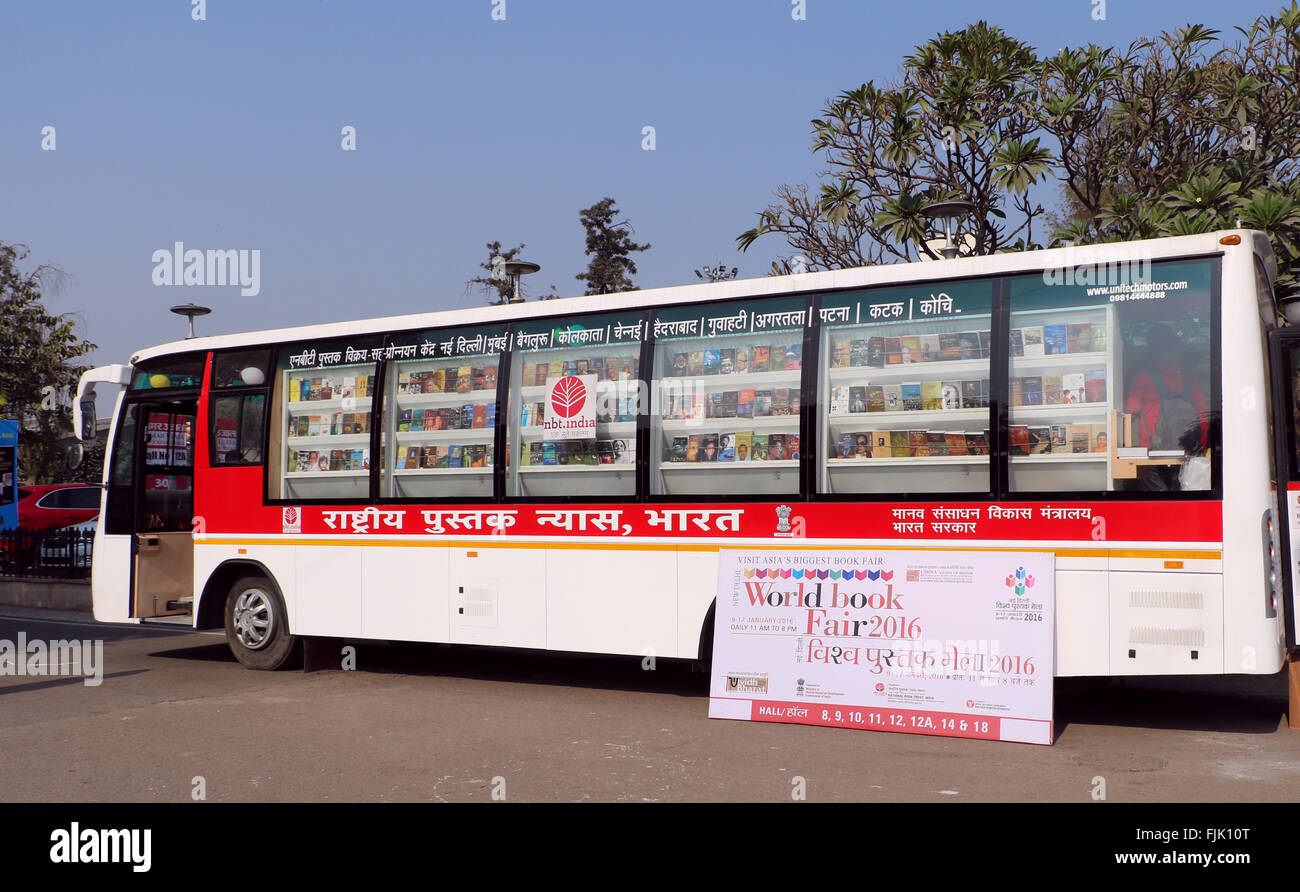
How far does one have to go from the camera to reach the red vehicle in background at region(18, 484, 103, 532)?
25.6m

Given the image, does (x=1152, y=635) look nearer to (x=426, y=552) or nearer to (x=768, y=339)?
(x=768, y=339)

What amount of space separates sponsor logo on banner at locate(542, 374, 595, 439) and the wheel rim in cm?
341

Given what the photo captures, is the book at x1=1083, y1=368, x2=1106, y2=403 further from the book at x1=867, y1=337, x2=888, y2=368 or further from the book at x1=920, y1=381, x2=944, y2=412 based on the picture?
the book at x1=867, y1=337, x2=888, y2=368

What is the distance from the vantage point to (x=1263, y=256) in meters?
7.66

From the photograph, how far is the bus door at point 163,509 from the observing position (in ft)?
37.5

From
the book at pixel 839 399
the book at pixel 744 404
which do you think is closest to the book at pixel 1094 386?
the book at pixel 839 399

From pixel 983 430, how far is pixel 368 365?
536 centimetres

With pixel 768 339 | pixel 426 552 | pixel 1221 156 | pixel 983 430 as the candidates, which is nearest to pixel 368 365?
pixel 426 552

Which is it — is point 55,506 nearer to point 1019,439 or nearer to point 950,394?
point 950,394

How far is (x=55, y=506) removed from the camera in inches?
1023

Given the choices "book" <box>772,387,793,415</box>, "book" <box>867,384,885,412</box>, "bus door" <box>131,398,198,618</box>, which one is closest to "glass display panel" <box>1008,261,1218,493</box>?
"book" <box>867,384,885,412</box>

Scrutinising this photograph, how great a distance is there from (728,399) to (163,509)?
640cm

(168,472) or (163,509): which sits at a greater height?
(168,472)

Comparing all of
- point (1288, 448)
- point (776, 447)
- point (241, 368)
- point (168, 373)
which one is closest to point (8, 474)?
point (168, 373)
